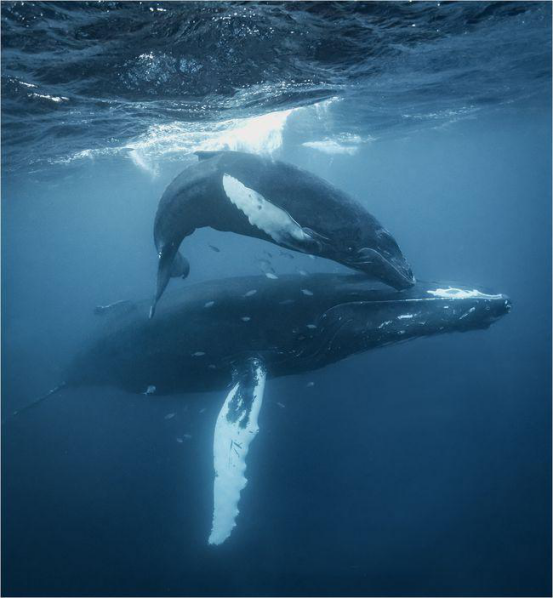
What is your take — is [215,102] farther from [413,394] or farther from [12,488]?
[12,488]

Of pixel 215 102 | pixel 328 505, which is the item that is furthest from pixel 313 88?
pixel 328 505

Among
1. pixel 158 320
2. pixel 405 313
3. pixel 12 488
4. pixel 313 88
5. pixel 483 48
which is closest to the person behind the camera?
pixel 405 313

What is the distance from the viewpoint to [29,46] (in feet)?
24.7

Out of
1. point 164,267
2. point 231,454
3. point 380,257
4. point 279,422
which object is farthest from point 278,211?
point 279,422

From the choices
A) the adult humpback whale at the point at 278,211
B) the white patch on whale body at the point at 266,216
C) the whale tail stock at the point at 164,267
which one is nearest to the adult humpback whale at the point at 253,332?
the adult humpback whale at the point at 278,211

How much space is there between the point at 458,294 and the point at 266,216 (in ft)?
15.1

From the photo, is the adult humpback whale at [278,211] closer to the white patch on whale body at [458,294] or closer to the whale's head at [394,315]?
the whale's head at [394,315]

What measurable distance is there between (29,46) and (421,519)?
16839 millimetres

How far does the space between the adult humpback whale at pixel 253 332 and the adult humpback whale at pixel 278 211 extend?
1.13 m

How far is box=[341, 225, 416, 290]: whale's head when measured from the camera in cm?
695

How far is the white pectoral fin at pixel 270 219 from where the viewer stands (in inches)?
235

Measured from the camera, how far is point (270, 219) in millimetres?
6035

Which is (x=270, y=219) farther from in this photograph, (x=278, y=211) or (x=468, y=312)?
(x=468, y=312)

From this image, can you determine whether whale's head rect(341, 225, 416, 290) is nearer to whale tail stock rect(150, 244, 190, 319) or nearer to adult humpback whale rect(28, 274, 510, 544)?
adult humpback whale rect(28, 274, 510, 544)
